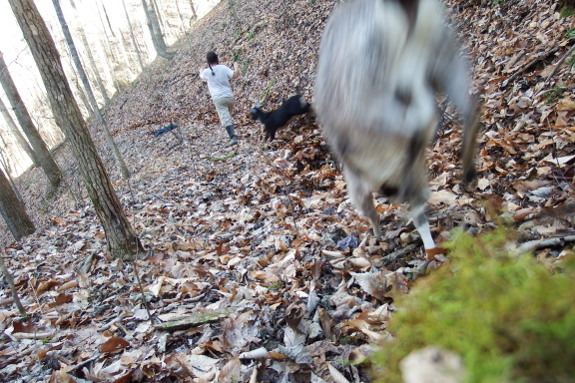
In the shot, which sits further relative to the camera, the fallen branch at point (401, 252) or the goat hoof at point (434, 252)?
the fallen branch at point (401, 252)

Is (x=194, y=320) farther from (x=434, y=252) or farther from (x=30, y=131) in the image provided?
(x=30, y=131)

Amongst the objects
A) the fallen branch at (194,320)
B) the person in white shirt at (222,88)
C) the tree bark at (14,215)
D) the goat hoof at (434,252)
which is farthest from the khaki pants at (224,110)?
the goat hoof at (434,252)

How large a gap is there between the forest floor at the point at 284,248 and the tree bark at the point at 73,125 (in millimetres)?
368

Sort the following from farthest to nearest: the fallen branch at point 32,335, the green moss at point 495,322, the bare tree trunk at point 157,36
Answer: the bare tree trunk at point 157,36 < the fallen branch at point 32,335 < the green moss at point 495,322

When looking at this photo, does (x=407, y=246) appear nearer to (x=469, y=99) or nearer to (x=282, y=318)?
(x=282, y=318)

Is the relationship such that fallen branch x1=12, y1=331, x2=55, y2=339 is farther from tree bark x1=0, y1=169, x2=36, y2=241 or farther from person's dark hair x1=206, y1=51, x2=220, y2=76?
person's dark hair x1=206, y1=51, x2=220, y2=76

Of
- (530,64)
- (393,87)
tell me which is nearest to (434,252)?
(393,87)

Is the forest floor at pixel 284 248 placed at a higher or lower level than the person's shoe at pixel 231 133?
lower

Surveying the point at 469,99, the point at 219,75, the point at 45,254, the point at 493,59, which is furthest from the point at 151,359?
the point at 219,75

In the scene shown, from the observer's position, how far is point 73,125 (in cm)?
435

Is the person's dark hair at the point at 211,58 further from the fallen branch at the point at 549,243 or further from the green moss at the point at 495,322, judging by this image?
the green moss at the point at 495,322

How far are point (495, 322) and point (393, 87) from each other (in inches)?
55.4

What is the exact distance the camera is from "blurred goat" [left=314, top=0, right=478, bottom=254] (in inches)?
70.5

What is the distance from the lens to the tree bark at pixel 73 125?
13.8 ft
